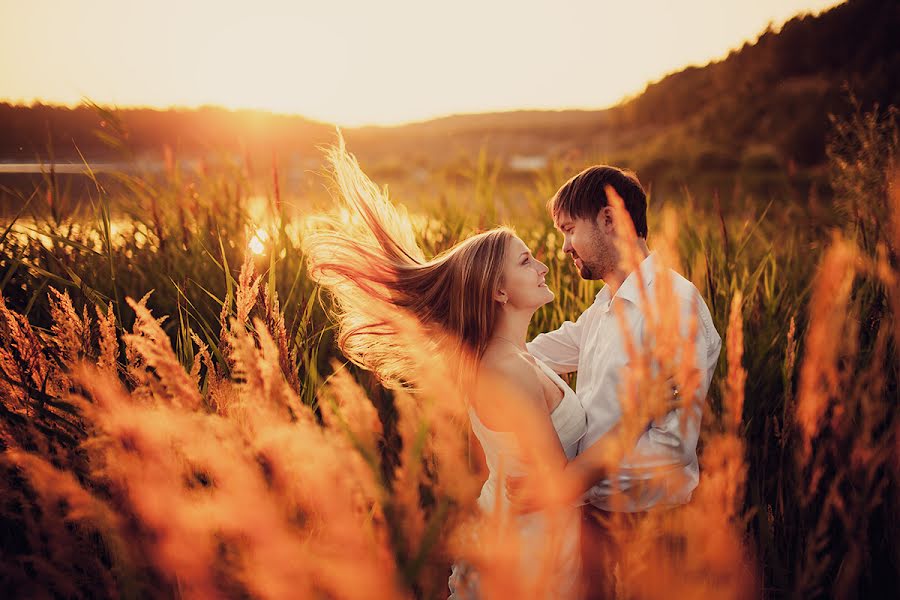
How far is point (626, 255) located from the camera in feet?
3.58

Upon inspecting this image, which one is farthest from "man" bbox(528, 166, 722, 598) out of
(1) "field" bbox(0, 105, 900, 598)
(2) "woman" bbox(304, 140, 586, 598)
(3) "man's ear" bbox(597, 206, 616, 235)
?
(1) "field" bbox(0, 105, 900, 598)

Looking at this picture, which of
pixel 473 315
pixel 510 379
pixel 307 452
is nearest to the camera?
pixel 307 452

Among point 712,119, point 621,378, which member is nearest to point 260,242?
point 621,378

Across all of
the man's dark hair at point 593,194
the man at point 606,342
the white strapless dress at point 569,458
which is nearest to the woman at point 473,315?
the white strapless dress at point 569,458

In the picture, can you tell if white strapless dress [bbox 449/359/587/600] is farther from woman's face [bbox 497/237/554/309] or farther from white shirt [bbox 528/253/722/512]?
woman's face [bbox 497/237/554/309]

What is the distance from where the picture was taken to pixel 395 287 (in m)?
2.41

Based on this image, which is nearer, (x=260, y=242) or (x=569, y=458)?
(x=569, y=458)

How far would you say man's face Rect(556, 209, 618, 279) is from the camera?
7.52 ft

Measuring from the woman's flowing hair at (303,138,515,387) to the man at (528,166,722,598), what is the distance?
359mm

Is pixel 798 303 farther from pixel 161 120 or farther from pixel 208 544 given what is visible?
pixel 161 120

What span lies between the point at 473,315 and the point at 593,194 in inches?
28.4

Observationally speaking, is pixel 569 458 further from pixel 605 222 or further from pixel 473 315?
pixel 605 222

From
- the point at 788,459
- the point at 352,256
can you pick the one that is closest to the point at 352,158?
the point at 352,256

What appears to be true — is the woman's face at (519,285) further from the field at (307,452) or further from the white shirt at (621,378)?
the field at (307,452)
